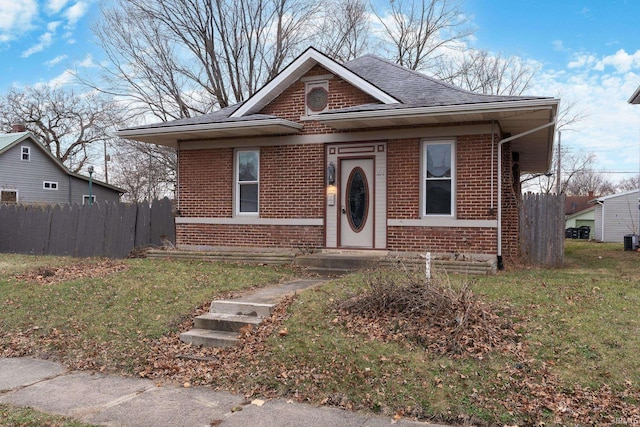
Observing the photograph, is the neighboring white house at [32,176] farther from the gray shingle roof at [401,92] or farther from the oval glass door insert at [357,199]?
the oval glass door insert at [357,199]

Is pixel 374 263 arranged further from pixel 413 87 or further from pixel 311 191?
pixel 413 87

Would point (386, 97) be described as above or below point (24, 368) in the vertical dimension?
above

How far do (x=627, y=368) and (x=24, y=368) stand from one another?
6799 millimetres

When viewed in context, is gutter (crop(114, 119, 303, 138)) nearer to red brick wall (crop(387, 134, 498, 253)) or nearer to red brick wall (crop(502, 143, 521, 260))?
red brick wall (crop(387, 134, 498, 253))

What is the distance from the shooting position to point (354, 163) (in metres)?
12.0

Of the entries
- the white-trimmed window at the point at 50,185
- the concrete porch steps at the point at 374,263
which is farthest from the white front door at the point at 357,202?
the white-trimmed window at the point at 50,185

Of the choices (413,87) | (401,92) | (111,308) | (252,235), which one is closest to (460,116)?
(401,92)

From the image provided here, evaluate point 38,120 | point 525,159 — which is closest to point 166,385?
point 525,159

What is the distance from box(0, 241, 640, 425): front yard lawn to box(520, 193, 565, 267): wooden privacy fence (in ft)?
8.73

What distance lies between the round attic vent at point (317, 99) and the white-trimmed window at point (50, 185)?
82.6 feet

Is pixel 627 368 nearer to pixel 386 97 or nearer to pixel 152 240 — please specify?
pixel 386 97

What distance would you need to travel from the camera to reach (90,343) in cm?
686

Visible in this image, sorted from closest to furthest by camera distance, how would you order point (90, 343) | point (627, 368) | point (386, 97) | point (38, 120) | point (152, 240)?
point (627, 368)
point (90, 343)
point (386, 97)
point (152, 240)
point (38, 120)

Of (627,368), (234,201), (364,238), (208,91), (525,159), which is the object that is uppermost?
(208,91)
